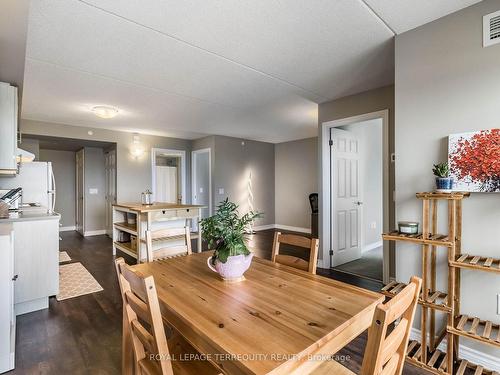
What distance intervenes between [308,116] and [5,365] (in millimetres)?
4631

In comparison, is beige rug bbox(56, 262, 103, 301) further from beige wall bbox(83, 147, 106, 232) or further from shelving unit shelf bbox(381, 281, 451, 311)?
shelving unit shelf bbox(381, 281, 451, 311)

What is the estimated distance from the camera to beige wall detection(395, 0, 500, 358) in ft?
5.75

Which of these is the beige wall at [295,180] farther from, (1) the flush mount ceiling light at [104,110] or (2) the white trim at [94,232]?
(2) the white trim at [94,232]

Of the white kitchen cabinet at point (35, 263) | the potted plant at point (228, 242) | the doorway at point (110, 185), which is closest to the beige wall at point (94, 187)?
the doorway at point (110, 185)

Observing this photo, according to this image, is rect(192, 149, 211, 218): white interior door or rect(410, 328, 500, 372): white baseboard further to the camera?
rect(192, 149, 211, 218): white interior door

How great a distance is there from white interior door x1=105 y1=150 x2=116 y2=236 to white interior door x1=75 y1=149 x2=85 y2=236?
574 millimetres

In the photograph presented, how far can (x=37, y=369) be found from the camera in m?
1.79

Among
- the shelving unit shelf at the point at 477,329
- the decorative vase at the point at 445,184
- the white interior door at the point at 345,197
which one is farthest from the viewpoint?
the white interior door at the point at 345,197

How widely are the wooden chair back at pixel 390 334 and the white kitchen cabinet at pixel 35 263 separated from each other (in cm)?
314

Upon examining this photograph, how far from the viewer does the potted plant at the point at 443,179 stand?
1.79m

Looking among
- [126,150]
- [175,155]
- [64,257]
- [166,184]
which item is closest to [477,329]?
[64,257]

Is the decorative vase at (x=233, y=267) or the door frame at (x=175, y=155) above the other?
the door frame at (x=175, y=155)

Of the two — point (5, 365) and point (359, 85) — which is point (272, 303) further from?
point (359, 85)

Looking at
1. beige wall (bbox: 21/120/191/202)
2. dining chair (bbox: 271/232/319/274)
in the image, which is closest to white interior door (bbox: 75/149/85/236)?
beige wall (bbox: 21/120/191/202)
